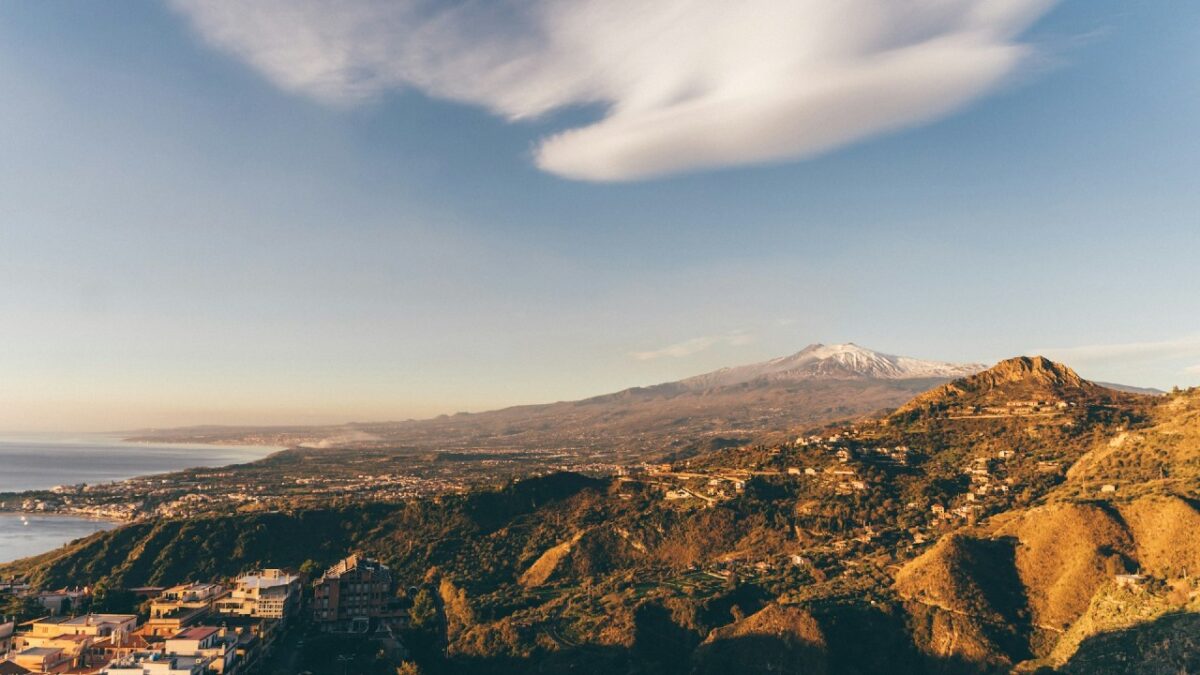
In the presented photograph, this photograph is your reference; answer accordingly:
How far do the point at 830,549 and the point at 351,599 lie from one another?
62.7 m

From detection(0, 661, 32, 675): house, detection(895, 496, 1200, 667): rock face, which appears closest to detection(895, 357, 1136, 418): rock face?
detection(895, 496, 1200, 667): rock face

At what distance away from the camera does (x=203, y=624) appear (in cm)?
5391

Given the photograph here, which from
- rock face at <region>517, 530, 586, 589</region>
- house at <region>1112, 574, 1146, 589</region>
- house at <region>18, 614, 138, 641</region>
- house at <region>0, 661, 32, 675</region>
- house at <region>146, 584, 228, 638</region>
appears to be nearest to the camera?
house at <region>0, 661, 32, 675</region>

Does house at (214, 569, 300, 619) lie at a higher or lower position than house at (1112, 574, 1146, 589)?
higher

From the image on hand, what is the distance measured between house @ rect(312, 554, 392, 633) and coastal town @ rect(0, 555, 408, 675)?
91mm

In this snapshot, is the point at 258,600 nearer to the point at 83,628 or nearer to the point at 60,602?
the point at 83,628

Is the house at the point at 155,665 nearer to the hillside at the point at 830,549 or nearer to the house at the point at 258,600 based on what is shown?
the house at the point at 258,600

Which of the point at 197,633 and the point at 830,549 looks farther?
the point at 830,549

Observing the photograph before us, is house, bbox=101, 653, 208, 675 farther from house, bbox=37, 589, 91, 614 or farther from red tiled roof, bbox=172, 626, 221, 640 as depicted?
house, bbox=37, 589, 91, 614

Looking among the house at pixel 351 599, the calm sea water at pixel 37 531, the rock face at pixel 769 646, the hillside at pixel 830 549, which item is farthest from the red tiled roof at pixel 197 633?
the calm sea water at pixel 37 531

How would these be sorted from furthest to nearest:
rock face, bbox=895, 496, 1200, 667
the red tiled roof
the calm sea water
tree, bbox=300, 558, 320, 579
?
the calm sea water, tree, bbox=300, 558, 320, 579, rock face, bbox=895, 496, 1200, 667, the red tiled roof

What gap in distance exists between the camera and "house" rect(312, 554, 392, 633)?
62.1 meters

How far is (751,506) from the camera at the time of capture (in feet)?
349

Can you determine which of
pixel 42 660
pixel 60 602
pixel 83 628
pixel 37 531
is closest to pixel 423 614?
pixel 83 628
